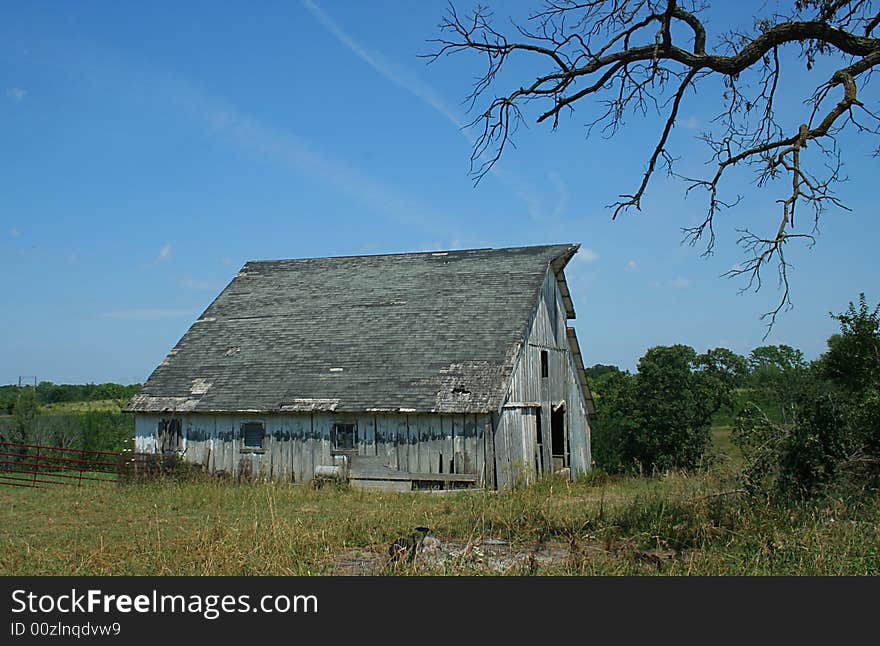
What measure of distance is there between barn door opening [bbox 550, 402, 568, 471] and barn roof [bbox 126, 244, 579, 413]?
3.36 m

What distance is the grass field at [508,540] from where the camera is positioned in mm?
8077

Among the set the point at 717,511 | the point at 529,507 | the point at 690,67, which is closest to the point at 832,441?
the point at 717,511

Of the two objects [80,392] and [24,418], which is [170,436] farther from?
[80,392]

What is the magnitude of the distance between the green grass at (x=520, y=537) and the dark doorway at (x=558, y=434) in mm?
9896

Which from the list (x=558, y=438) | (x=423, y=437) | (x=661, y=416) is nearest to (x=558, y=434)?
(x=558, y=438)

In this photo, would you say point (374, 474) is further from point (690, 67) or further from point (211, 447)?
point (690, 67)

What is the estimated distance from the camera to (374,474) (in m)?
20.2

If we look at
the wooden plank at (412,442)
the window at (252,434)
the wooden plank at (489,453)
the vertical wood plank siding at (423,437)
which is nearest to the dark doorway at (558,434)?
the vertical wood plank siding at (423,437)

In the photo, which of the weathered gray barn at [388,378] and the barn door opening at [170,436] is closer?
the weathered gray barn at [388,378]

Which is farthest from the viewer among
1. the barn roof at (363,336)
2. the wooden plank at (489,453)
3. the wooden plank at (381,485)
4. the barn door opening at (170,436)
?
the barn door opening at (170,436)

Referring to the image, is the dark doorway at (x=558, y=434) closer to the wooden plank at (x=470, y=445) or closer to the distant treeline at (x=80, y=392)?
the wooden plank at (x=470, y=445)

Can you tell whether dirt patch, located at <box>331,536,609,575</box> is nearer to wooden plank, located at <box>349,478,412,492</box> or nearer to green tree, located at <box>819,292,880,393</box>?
green tree, located at <box>819,292,880,393</box>

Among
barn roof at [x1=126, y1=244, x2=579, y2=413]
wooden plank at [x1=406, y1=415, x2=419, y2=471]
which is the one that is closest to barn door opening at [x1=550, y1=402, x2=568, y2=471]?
Result: barn roof at [x1=126, y1=244, x2=579, y2=413]
